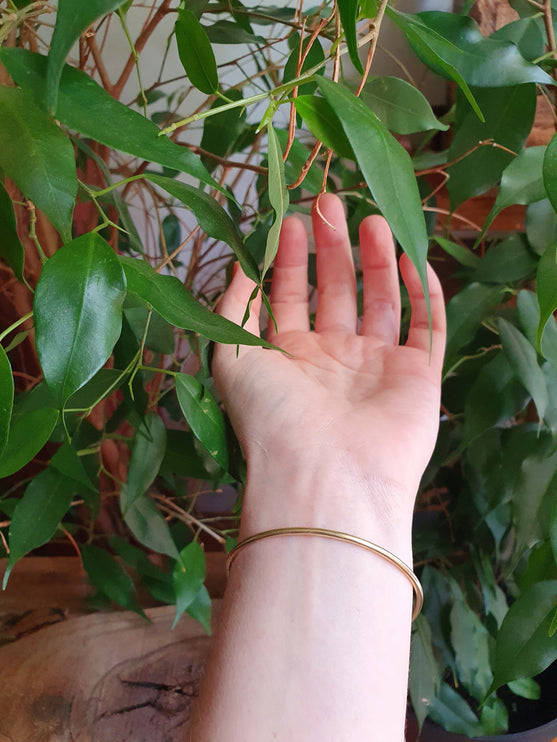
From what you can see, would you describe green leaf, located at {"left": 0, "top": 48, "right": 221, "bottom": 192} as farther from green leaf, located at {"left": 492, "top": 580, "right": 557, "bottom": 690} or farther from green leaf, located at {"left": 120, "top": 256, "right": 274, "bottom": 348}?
green leaf, located at {"left": 492, "top": 580, "right": 557, "bottom": 690}

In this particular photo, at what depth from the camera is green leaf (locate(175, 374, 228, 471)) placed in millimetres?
419

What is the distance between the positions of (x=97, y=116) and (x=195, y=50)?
10 centimetres

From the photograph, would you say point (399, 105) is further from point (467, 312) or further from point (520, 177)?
point (467, 312)

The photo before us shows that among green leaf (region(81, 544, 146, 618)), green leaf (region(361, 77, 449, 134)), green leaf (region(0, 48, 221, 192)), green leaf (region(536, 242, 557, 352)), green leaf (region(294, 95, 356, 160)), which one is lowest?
green leaf (region(81, 544, 146, 618))

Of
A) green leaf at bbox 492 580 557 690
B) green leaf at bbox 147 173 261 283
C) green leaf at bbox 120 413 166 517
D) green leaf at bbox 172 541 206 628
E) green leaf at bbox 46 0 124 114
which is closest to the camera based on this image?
green leaf at bbox 46 0 124 114

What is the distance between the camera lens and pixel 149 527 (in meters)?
0.64

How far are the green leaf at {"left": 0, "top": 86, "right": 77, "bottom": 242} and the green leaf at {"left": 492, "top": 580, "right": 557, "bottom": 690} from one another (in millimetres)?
403

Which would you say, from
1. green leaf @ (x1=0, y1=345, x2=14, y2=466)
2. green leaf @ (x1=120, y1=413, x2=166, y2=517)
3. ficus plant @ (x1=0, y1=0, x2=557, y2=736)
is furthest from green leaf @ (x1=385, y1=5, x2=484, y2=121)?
green leaf @ (x1=120, y1=413, x2=166, y2=517)

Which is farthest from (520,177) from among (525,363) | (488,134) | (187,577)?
(187,577)

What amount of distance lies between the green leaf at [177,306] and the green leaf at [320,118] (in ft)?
0.34

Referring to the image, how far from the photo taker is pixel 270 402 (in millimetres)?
484

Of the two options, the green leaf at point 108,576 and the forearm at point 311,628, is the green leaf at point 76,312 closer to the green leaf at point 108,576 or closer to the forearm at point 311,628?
the forearm at point 311,628

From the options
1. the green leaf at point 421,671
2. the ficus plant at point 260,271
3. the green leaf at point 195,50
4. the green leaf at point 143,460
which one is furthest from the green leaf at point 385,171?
the green leaf at point 421,671

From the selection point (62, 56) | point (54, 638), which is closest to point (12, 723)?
point (54, 638)
